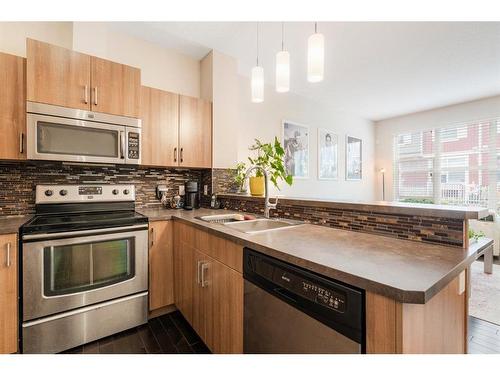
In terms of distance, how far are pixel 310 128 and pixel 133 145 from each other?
3.00 metres

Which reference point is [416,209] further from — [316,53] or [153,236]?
[153,236]

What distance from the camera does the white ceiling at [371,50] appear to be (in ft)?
7.67

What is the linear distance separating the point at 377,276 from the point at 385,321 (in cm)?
12

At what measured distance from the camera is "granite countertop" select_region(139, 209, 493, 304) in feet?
2.27

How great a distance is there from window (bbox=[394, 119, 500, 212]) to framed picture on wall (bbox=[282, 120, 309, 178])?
9.13 ft

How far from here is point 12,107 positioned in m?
1.70

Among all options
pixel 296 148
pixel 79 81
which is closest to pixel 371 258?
pixel 79 81

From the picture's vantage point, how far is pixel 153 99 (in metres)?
2.31

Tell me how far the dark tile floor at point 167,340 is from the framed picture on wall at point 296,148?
101 inches

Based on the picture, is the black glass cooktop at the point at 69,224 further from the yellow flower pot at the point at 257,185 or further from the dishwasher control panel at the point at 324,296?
the dishwasher control panel at the point at 324,296

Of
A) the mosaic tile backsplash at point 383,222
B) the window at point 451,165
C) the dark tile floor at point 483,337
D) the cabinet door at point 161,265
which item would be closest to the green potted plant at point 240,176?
the mosaic tile backsplash at point 383,222

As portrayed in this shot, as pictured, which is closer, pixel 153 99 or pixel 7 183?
pixel 7 183
